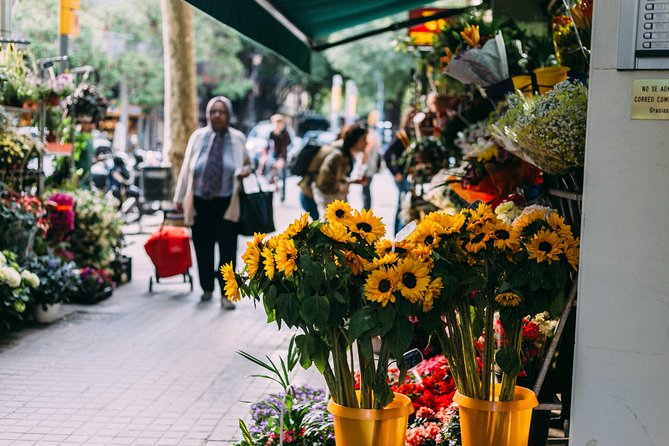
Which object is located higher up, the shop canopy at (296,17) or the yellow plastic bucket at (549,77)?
the shop canopy at (296,17)

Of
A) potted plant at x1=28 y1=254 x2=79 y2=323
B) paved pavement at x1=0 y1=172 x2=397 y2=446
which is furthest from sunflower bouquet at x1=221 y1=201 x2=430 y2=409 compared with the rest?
potted plant at x1=28 y1=254 x2=79 y2=323

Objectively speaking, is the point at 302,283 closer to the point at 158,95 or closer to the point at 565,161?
Result: the point at 565,161

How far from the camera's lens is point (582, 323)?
363cm

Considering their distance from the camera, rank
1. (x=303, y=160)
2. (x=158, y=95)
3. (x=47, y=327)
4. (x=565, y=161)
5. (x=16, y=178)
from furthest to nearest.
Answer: (x=158, y=95), (x=303, y=160), (x=16, y=178), (x=47, y=327), (x=565, y=161)

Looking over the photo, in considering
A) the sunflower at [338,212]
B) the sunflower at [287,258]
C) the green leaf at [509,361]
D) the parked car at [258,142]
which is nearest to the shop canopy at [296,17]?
the sunflower at [338,212]

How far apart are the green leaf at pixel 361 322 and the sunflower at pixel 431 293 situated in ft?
0.73

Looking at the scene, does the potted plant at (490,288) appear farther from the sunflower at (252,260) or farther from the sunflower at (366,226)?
the sunflower at (252,260)

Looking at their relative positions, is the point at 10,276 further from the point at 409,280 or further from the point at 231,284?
the point at 409,280

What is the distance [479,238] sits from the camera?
391cm

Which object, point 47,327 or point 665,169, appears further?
point 47,327

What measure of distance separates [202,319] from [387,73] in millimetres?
35960

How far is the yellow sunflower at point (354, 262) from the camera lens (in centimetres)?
386

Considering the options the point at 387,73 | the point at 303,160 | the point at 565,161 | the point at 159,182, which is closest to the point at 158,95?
the point at 387,73

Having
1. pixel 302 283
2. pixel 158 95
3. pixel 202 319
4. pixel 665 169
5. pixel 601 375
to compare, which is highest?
pixel 158 95
